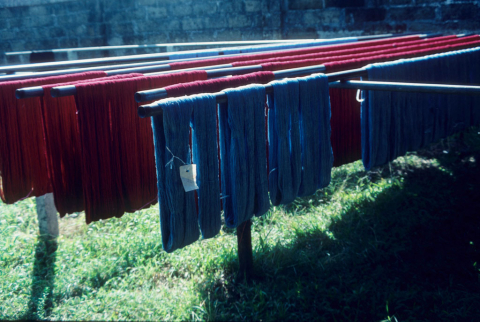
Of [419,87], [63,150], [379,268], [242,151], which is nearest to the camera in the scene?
[242,151]

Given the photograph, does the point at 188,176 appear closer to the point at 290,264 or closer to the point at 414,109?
the point at 290,264

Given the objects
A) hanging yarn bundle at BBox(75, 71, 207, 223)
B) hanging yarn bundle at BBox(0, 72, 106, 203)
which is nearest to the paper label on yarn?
hanging yarn bundle at BBox(75, 71, 207, 223)

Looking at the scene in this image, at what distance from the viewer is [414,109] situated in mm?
3102

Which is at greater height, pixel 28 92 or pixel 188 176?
pixel 28 92

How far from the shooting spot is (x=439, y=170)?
4.73 meters

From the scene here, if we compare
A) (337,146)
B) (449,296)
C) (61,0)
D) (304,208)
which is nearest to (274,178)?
(337,146)

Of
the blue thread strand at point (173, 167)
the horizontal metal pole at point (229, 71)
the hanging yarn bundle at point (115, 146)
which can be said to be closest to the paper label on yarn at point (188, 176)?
the blue thread strand at point (173, 167)

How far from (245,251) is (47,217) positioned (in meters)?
1.94

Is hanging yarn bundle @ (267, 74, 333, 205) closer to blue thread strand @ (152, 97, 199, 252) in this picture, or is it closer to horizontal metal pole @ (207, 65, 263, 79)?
horizontal metal pole @ (207, 65, 263, 79)

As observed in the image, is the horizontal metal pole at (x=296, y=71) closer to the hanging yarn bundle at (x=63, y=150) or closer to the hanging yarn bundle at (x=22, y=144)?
the hanging yarn bundle at (x=63, y=150)

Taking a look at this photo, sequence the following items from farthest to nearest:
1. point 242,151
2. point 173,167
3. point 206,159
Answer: point 242,151, point 206,159, point 173,167

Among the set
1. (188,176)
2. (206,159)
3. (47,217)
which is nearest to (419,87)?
(206,159)

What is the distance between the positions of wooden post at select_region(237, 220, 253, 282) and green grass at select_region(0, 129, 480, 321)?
82 millimetres

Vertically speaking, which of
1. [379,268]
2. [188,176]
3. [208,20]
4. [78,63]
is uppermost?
[208,20]
